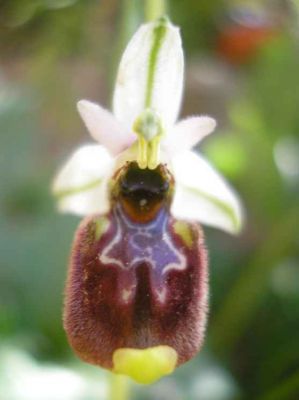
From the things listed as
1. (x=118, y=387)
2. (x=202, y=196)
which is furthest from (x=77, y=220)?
(x=202, y=196)

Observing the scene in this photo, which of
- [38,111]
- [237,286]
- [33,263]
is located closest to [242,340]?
[237,286]

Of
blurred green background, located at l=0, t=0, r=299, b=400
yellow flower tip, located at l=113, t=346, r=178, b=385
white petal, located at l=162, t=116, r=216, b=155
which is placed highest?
white petal, located at l=162, t=116, r=216, b=155

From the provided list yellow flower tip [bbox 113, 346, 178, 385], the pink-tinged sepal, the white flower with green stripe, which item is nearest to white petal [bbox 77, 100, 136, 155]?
the white flower with green stripe

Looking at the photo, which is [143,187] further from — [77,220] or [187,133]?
[77,220]

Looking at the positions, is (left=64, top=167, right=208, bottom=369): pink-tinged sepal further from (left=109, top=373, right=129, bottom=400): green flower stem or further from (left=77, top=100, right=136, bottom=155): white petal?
(left=109, top=373, right=129, bottom=400): green flower stem

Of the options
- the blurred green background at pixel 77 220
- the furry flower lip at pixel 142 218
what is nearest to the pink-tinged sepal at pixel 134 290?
the furry flower lip at pixel 142 218

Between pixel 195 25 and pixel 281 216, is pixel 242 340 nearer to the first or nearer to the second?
pixel 281 216
